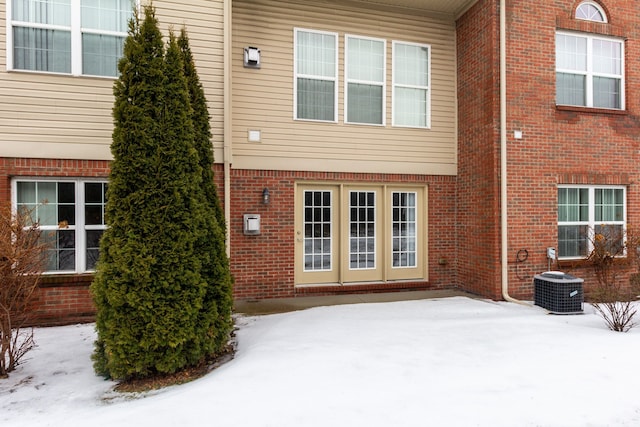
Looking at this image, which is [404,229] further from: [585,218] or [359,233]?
[585,218]

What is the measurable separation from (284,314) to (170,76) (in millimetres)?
3709

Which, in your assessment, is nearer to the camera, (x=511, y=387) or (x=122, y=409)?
(x=122, y=409)

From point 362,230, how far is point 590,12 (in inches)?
245

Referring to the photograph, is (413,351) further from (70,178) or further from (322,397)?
(70,178)

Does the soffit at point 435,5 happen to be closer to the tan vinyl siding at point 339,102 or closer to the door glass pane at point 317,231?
the tan vinyl siding at point 339,102

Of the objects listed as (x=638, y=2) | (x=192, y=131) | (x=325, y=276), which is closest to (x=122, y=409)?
(x=192, y=131)

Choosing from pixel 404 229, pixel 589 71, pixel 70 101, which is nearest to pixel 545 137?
pixel 589 71

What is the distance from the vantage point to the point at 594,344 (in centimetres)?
457

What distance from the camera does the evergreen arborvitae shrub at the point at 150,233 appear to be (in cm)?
379

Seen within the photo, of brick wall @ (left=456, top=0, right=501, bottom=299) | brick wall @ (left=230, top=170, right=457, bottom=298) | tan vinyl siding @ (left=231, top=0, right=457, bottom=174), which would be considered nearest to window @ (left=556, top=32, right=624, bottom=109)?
brick wall @ (left=456, top=0, right=501, bottom=299)

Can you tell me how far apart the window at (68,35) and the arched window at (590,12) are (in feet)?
27.1

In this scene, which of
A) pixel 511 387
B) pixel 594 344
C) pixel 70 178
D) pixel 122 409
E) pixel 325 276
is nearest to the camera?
pixel 122 409

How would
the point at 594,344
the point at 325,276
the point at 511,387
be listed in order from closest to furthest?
the point at 511,387 < the point at 594,344 < the point at 325,276

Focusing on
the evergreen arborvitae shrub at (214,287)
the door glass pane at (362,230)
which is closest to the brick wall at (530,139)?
the door glass pane at (362,230)
